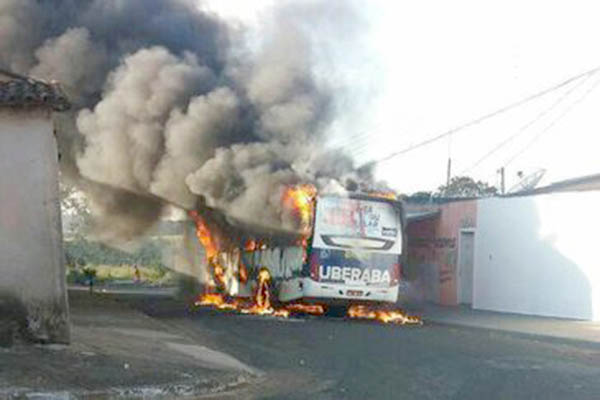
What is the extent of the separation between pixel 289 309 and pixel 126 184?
603cm

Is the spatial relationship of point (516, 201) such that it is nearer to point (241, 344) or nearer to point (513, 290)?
point (513, 290)

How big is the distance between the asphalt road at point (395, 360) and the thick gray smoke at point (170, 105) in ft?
14.3

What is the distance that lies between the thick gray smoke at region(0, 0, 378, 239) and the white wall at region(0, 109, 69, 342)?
10663mm

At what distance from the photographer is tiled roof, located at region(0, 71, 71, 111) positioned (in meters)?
10.3

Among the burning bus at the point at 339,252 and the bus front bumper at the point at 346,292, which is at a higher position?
the burning bus at the point at 339,252

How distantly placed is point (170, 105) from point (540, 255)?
37.1 ft

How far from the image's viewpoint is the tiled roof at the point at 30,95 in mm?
10305

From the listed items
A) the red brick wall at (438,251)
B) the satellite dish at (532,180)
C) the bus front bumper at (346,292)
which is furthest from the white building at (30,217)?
the satellite dish at (532,180)

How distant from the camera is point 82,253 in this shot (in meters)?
63.5

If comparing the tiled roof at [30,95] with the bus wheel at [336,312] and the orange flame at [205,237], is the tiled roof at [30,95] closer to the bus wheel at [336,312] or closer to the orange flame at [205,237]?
the bus wheel at [336,312]

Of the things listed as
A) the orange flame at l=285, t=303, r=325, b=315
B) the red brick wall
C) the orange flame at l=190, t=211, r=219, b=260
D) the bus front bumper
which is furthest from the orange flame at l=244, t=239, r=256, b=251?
the red brick wall

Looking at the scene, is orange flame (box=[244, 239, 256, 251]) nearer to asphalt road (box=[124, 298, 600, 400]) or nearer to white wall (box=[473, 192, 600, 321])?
asphalt road (box=[124, 298, 600, 400])

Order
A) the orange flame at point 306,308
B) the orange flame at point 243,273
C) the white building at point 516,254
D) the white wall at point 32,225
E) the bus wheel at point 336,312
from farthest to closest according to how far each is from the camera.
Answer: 1. the orange flame at point 243,273
2. the white building at point 516,254
3. the bus wheel at point 336,312
4. the orange flame at point 306,308
5. the white wall at point 32,225

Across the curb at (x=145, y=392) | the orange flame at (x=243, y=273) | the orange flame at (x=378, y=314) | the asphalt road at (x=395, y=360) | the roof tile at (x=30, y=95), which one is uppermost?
the roof tile at (x=30, y=95)
